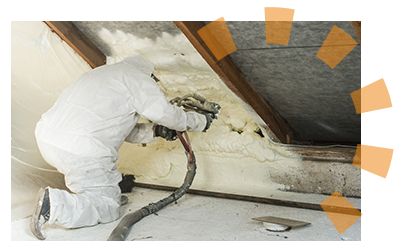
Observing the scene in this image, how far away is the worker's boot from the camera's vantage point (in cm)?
157

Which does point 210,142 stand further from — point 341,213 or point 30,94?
point 30,94

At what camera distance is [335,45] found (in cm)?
165

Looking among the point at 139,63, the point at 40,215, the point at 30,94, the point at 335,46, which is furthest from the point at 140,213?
the point at 335,46

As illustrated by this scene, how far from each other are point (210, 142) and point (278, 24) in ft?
4.29

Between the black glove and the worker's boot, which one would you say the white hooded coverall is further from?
the black glove

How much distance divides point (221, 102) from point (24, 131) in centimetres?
146

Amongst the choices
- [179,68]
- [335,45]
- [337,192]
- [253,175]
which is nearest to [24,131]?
[179,68]

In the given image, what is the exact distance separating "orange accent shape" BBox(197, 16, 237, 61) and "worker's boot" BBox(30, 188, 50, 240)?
1.16m

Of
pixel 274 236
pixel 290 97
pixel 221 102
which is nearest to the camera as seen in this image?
pixel 274 236

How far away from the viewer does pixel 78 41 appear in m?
2.36

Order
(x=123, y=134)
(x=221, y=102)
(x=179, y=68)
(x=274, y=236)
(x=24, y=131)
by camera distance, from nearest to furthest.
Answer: (x=274, y=236)
(x=123, y=134)
(x=24, y=131)
(x=179, y=68)
(x=221, y=102)

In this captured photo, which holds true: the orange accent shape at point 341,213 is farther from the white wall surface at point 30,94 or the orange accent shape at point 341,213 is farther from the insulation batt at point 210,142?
the white wall surface at point 30,94
